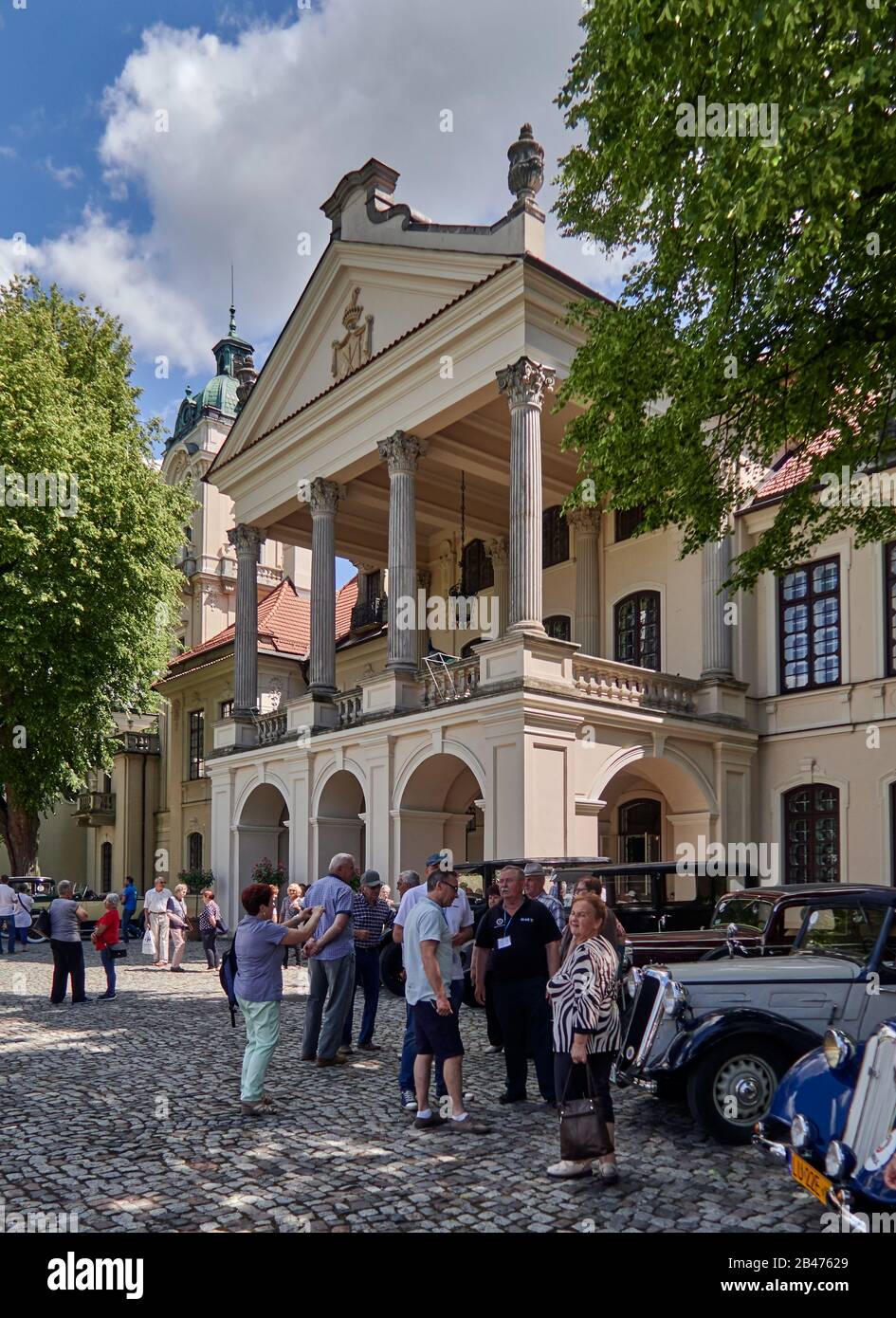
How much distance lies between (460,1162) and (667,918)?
644 cm

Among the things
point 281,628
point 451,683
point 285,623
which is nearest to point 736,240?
point 451,683

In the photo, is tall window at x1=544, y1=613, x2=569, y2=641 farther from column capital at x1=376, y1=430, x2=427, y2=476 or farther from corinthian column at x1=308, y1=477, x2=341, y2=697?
column capital at x1=376, y1=430, x2=427, y2=476

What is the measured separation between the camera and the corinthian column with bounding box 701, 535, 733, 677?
21219mm

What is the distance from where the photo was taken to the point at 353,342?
2445 cm

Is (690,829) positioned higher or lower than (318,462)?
lower

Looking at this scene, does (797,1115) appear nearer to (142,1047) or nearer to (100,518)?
(142,1047)

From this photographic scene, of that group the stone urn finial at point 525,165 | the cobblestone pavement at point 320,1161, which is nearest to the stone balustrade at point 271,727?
the stone urn finial at point 525,165

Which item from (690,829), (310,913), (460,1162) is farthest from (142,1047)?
(690,829)

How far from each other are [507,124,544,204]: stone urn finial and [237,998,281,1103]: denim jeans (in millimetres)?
16320

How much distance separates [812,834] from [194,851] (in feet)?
77.8

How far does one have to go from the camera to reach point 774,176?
7.86 m

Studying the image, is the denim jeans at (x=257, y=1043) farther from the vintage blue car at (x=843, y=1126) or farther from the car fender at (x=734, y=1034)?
the vintage blue car at (x=843, y=1126)

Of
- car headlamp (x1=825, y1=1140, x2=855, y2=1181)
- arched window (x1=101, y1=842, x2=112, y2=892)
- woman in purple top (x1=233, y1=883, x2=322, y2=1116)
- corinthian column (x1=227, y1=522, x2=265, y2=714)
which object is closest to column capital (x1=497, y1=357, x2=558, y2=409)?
corinthian column (x1=227, y1=522, x2=265, y2=714)

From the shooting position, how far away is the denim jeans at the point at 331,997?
31.9 ft
